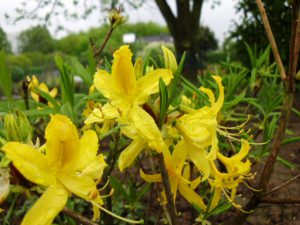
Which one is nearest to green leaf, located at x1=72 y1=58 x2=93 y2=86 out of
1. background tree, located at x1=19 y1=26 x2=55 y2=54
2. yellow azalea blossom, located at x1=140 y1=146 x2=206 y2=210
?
yellow azalea blossom, located at x1=140 y1=146 x2=206 y2=210

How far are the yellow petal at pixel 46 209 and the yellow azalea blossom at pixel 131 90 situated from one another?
0.66 feet

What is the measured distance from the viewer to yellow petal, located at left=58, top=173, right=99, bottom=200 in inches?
30.0

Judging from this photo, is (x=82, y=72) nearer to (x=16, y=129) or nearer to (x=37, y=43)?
(x=16, y=129)

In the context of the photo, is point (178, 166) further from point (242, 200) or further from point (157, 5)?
point (157, 5)

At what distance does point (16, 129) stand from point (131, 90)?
24 cm

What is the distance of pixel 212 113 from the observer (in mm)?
940

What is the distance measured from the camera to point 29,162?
707 mm

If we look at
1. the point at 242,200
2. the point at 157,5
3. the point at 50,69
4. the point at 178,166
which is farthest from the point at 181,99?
the point at 50,69

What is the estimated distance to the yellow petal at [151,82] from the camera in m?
0.87

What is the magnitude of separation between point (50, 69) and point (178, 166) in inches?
573

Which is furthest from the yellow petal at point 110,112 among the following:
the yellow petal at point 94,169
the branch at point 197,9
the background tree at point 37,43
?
the background tree at point 37,43

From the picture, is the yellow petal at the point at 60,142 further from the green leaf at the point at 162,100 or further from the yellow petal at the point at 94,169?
the green leaf at the point at 162,100

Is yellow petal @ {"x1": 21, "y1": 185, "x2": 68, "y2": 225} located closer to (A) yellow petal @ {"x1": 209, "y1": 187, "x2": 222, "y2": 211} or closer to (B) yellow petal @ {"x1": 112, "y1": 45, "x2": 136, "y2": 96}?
(B) yellow petal @ {"x1": 112, "y1": 45, "x2": 136, "y2": 96}

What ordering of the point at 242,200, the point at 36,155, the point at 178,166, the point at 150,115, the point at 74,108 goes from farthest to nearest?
the point at 242,200 → the point at 74,108 → the point at 178,166 → the point at 150,115 → the point at 36,155
